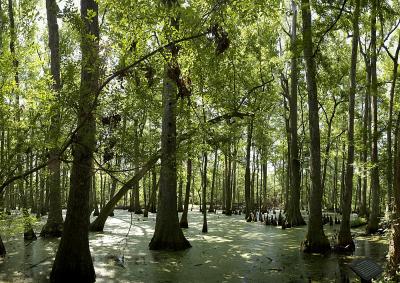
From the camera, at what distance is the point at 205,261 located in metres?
9.31

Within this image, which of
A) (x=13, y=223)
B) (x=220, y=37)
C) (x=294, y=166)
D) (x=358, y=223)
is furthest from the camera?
(x=358, y=223)

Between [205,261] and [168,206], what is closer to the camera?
[205,261]

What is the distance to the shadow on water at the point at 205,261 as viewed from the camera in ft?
25.2

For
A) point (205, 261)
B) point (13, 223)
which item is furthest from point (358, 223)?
point (13, 223)

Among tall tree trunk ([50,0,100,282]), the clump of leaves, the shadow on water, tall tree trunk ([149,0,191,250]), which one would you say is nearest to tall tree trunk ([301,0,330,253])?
the shadow on water

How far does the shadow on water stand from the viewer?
768 centimetres

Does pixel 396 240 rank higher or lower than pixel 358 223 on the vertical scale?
higher

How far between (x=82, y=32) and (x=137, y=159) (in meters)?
2.10

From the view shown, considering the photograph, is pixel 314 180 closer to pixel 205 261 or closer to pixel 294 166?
pixel 205 261

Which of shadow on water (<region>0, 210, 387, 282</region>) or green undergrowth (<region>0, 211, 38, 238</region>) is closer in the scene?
shadow on water (<region>0, 210, 387, 282</region>)

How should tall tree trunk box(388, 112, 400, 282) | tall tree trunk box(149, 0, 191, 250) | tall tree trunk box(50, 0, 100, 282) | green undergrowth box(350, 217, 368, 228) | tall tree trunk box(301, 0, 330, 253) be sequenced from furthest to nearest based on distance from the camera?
1. green undergrowth box(350, 217, 368, 228)
2. tall tree trunk box(149, 0, 191, 250)
3. tall tree trunk box(301, 0, 330, 253)
4. tall tree trunk box(50, 0, 100, 282)
5. tall tree trunk box(388, 112, 400, 282)

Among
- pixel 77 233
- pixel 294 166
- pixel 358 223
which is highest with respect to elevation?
pixel 294 166

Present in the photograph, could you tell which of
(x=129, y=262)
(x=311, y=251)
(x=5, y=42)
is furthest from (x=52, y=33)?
(x=311, y=251)

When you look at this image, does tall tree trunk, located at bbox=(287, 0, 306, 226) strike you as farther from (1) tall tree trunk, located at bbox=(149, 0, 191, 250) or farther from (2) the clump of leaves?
(2) the clump of leaves
